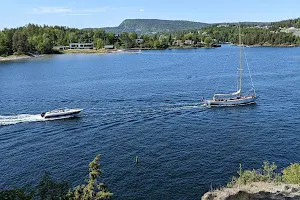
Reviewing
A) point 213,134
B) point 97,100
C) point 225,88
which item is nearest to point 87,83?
point 97,100

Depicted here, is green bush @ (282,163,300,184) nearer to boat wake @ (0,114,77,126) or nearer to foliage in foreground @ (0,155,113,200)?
foliage in foreground @ (0,155,113,200)

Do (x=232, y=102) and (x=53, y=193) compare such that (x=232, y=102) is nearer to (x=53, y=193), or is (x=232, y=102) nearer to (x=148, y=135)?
(x=148, y=135)

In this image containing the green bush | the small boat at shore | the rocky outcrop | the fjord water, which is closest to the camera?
the rocky outcrop

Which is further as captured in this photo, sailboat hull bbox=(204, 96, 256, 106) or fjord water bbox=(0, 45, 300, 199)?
sailboat hull bbox=(204, 96, 256, 106)

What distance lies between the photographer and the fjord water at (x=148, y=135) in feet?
160

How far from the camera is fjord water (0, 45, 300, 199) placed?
48812 mm

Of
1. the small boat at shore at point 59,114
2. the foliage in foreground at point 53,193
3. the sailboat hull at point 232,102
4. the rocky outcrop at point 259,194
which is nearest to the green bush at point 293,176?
the rocky outcrop at point 259,194

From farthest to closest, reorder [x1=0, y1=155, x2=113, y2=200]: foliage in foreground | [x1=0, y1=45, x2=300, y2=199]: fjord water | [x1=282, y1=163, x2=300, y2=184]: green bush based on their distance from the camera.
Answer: [x1=0, y1=45, x2=300, y2=199]: fjord water, [x1=282, y1=163, x2=300, y2=184]: green bush, [x1=0, y1=155, x2=113, y2=200]: foliage in foreground

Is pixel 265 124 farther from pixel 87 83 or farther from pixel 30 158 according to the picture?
pixel 87 83

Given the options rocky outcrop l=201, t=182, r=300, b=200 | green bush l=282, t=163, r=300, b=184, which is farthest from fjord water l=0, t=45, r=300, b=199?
rocky outcrop l=201, t=182, r=300, b=200

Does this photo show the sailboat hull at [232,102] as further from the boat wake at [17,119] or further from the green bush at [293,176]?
the green bush at [293,176]

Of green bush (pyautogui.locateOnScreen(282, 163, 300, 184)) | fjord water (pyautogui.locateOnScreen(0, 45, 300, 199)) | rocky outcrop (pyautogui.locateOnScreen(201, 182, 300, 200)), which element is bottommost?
fjord water (pyautogui.locateOnScreen(0, 45, 300, 199))

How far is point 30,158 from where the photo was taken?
5528 cm

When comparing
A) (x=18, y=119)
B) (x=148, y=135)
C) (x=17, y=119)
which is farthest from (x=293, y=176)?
(x=17, y=119)
